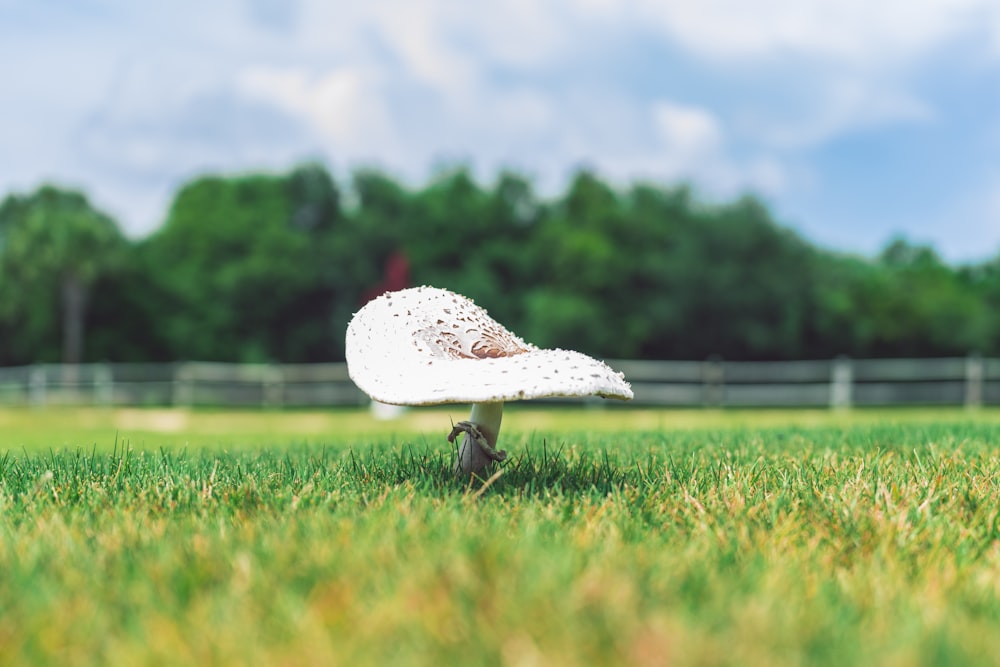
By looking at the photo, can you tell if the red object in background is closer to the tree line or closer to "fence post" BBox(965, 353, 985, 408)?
the tree line

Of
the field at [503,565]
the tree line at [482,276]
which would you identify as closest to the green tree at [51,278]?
the tree line at [482,276]

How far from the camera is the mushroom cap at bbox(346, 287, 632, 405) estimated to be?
9.74 ft

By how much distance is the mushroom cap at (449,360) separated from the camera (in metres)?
2.97

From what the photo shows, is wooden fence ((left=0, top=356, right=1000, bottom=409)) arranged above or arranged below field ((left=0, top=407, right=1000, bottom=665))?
below

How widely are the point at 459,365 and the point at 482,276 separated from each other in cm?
3309

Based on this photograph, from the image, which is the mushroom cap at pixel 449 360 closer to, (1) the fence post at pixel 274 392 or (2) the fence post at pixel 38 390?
(1) the fence post at pixel 274 392

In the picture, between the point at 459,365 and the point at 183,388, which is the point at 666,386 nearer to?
the point at 183,388

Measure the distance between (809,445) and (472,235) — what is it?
113 feet

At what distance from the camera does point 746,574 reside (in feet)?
7.39

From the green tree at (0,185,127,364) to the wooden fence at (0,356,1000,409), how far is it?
13.5ft

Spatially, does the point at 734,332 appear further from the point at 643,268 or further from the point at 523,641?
the point at 523,641

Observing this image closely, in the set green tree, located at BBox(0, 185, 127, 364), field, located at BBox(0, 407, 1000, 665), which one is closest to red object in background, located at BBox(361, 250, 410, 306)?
green tree, located at BBox(0, 185, 127, 364)

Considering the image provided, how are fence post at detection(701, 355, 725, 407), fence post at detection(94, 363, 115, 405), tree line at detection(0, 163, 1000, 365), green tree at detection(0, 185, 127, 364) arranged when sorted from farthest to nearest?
green tree at detection(0, 185, 127, 364), tree line at detection(0, 163, 1000, 365), fence post at detection(94, 363, 115, 405), fence post at detection(701, 355, 725, 407)

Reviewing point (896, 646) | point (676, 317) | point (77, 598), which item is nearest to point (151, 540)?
point (77, 598)
